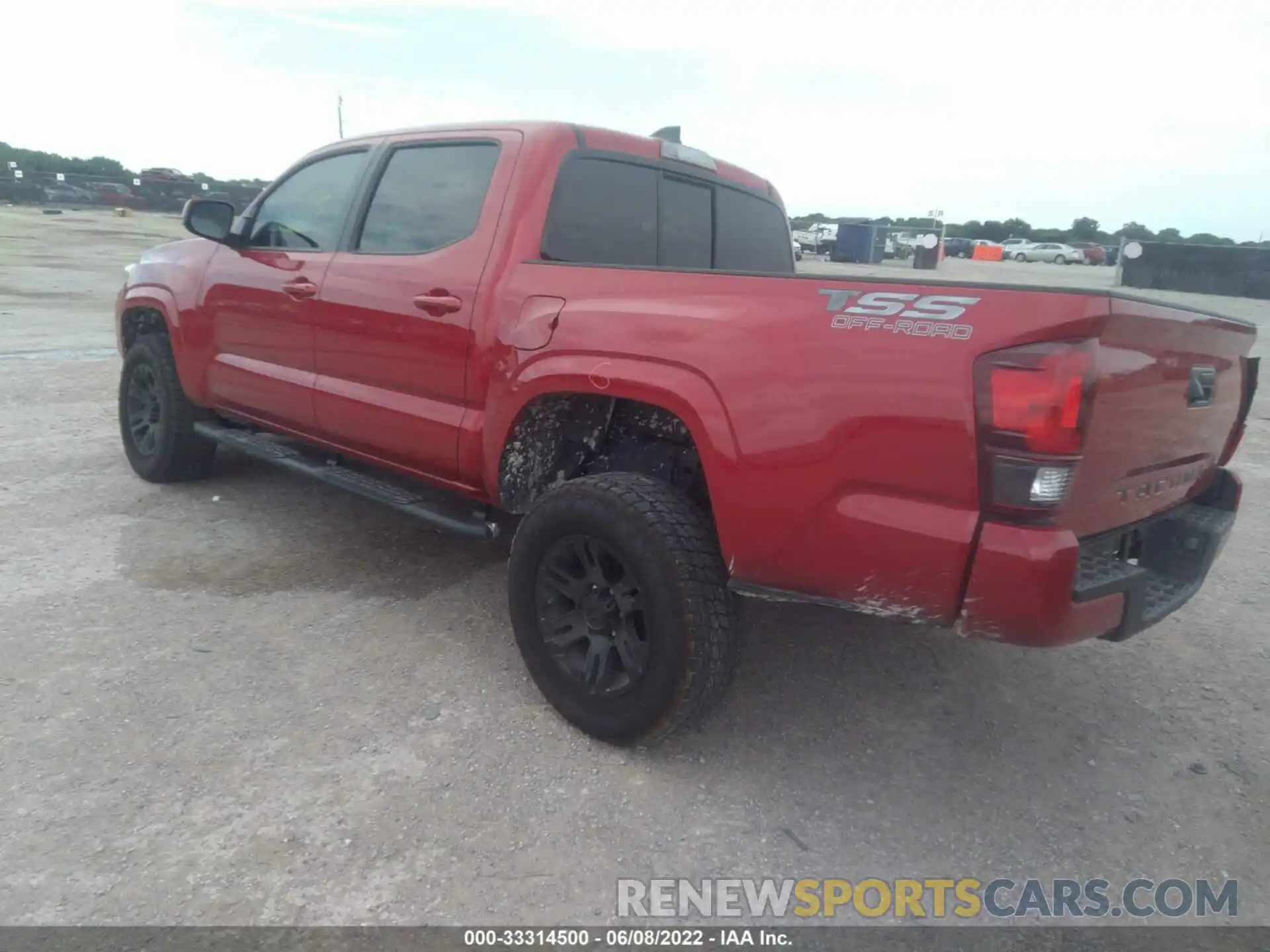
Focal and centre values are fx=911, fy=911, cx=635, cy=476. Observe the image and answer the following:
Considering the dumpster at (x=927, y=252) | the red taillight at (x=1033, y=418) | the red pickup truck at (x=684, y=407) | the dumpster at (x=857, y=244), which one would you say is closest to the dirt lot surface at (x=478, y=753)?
the red pickup truck at (x=684, y=407)

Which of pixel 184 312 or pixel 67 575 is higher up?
pixel 184 312

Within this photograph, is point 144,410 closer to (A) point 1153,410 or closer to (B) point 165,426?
(B) point 165,426

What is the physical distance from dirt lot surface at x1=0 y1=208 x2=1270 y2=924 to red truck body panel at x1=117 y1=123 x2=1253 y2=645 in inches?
27.3

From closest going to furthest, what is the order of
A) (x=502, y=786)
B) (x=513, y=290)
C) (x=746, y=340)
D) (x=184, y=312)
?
1. (x=746, y=340)
2. (x=502, y=786)
3. (x=513, y=290)
4. (x=184, y=312)

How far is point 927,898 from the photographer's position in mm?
2334

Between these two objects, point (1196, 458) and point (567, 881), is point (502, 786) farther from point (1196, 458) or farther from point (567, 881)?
point (1196, 458)

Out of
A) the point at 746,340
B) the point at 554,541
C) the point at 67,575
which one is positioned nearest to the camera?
the point at 746,340

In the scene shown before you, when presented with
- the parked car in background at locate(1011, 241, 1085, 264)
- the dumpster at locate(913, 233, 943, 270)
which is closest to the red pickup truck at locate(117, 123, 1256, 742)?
the dumpster at locate(913, 233, 943, 270)

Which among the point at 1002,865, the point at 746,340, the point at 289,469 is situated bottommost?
the point at 1002,865

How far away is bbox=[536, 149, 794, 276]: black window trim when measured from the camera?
126 inches

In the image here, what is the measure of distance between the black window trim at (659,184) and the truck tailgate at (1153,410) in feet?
3.43

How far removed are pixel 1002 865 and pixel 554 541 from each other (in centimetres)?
157

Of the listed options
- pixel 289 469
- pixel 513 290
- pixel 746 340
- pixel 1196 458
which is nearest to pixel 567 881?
pixel 746 340

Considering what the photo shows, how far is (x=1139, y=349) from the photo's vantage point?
2.24 metres
